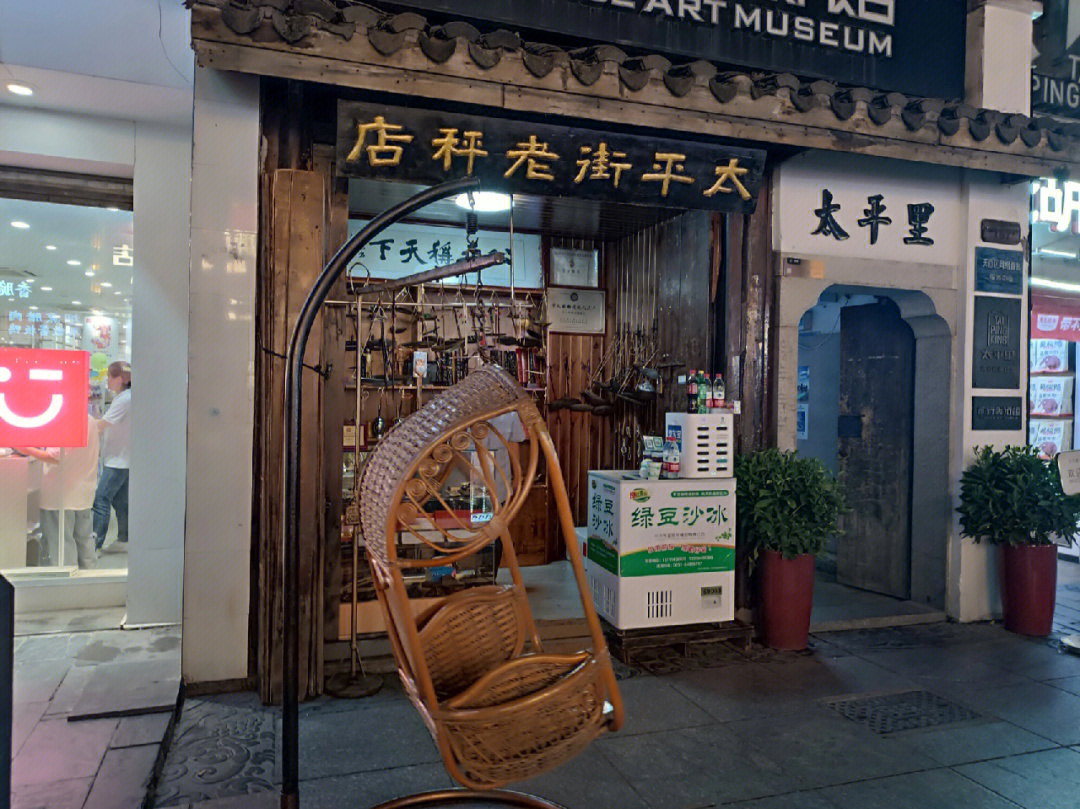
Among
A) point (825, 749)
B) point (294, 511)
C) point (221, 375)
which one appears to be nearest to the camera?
point (294, 511)

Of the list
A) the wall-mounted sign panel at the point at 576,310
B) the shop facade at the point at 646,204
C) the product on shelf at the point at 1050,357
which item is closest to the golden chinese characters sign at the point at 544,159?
the shop facade at the point at 646,204

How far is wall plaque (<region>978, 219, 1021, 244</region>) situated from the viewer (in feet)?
21.4

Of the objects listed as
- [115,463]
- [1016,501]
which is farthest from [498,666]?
[1016,501]

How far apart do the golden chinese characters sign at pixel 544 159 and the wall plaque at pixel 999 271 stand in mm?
2478

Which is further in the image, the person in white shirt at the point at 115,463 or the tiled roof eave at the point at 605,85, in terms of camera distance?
the person in white shirt at the point at 115,463

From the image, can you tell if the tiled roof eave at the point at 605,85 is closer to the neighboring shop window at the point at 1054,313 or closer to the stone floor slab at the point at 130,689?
the neighboring shop window at the point at 1054,313

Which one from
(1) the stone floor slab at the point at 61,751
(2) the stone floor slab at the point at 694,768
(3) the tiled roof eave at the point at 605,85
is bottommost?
(2) the stone floor slab at the point at 694,768

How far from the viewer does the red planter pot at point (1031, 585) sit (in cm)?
597

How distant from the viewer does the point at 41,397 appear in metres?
5.63

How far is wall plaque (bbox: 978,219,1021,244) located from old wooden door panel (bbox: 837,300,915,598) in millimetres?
960

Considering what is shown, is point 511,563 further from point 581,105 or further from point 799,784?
point 581,105

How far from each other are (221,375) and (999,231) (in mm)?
6597

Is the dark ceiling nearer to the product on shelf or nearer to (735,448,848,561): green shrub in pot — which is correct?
(735,448,848,561): green shrub in pot

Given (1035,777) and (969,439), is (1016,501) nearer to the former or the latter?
(969,439)
